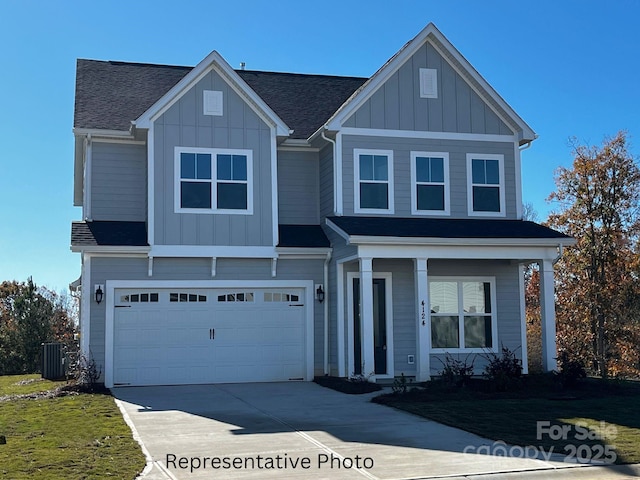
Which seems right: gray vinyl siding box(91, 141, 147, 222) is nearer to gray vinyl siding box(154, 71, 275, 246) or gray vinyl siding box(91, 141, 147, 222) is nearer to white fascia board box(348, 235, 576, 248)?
gray vinyl siding box(154, 71, 275, 246)

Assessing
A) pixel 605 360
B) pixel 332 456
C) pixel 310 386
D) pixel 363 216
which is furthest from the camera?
pixel 605 360

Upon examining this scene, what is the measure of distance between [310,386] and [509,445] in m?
7.73

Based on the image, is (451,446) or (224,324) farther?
(224,324)

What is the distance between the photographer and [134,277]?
17391 millimetres

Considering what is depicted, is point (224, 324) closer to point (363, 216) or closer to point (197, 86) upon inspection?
point (363, 216)

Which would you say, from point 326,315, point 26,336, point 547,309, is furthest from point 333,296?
point 26,336

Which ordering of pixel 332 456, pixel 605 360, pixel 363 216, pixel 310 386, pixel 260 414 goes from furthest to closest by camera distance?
pixel 605 360, pixel 363 216, pixel 310 386, pixel 260 414, pixel 332 456

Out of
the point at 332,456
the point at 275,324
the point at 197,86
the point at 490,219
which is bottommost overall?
the point at 332,456

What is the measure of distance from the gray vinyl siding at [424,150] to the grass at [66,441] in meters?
7.63

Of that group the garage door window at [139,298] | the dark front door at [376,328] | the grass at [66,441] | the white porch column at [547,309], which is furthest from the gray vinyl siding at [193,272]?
the white porch column at [547,309]

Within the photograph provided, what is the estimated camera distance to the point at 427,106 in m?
18.8

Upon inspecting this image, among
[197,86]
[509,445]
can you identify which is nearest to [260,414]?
[509,445]

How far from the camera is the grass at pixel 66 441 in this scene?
27.5ft

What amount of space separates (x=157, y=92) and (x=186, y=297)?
233 inches
